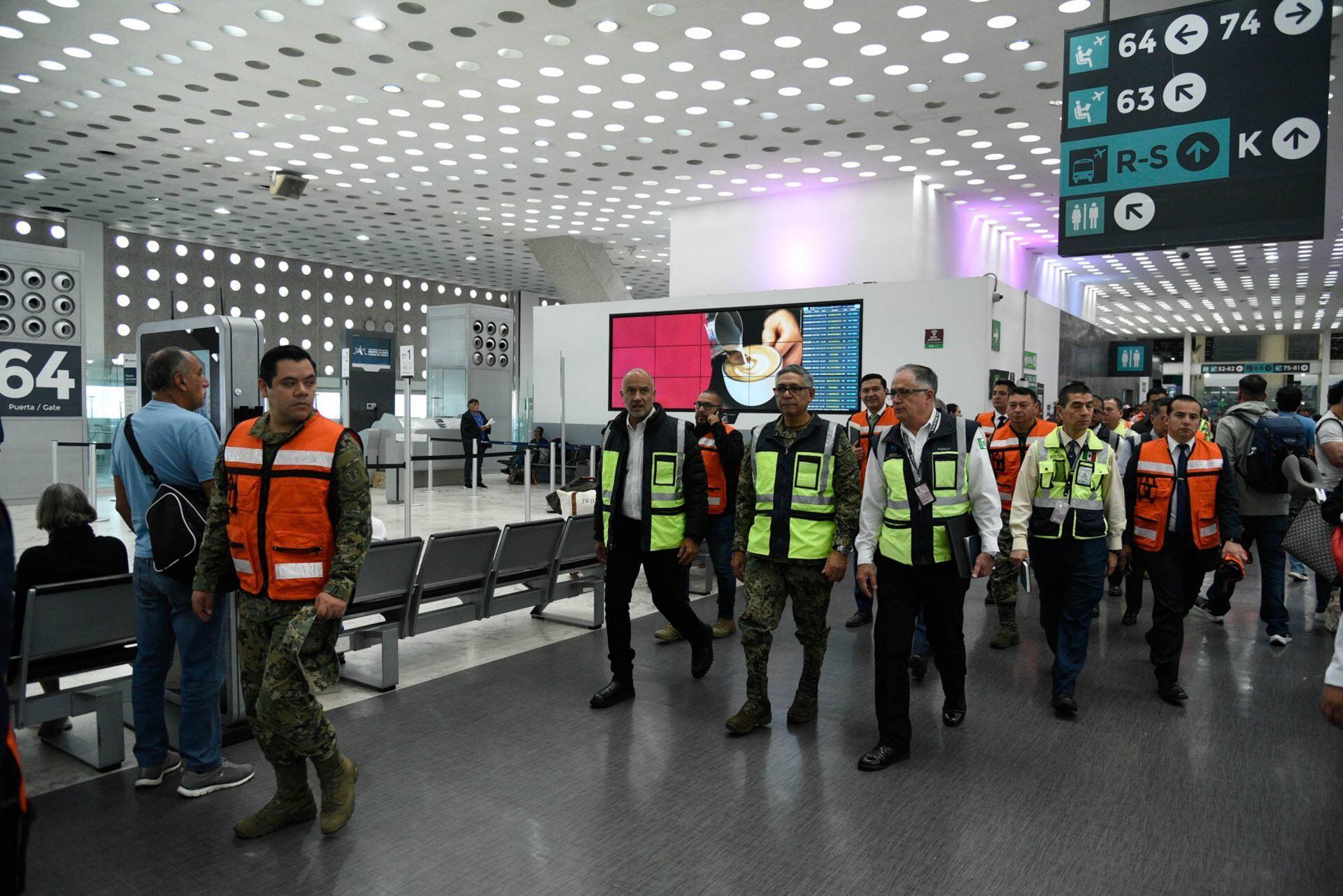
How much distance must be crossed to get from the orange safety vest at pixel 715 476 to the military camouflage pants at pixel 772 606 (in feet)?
5.95

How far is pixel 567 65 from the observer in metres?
9.65

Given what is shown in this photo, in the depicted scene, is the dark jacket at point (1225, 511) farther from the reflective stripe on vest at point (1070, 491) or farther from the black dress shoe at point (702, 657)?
the black dress shoe at point (702, 657)

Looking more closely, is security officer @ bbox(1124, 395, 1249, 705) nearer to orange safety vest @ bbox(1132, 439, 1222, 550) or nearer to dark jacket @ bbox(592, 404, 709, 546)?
orange safety vest @ bbox(1132, 439, 1222, 550)

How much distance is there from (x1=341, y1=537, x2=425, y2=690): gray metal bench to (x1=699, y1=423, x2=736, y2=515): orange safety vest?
2021 mm

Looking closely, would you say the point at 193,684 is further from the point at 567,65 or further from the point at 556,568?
the point at 567,65

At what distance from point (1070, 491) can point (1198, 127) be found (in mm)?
2032

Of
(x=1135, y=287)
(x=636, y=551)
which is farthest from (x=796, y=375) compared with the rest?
(x=1135, y=287)

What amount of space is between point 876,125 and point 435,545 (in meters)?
8.96

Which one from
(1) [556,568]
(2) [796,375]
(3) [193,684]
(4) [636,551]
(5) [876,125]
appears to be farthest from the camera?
(5) [876,125]

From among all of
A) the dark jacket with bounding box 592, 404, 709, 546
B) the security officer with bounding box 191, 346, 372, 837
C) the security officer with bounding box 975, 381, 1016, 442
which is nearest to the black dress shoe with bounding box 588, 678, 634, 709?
the dark jacket with bounding box 592, 404, 709, 546

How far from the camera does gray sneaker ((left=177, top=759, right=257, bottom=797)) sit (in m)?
3.32

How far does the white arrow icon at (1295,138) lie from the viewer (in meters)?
4.39

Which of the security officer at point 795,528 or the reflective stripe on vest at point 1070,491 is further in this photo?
A: the reflective stripe on vest at point 1070,491

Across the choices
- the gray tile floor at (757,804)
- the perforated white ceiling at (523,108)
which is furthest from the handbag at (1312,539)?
the perforated white ceiling at (523,108)
